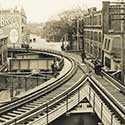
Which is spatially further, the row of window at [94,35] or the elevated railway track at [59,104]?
the row of window at [94,35]

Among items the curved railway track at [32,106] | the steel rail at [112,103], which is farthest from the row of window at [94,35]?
the steel rail at [112,103]

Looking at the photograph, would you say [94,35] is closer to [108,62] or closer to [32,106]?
[108,62]

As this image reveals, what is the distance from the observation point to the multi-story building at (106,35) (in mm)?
40625

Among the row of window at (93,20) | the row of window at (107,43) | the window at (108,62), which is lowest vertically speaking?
the window at (108,62)

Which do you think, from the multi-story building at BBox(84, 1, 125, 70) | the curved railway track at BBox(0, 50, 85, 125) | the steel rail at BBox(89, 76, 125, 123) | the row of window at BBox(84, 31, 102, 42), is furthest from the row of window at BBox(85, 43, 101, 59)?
the steel rail at BBox(89, 76, 125, 123)

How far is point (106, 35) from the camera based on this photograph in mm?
45344

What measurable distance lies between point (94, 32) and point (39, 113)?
41.9 m

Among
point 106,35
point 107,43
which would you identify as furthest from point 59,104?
point 106,35

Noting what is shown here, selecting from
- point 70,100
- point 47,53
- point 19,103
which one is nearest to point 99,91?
point 70,100

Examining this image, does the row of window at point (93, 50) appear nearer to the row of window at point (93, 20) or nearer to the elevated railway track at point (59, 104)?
the row of window at point (93, 20)

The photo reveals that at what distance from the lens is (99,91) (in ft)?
64.5

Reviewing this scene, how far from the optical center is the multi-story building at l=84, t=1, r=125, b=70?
4062cm

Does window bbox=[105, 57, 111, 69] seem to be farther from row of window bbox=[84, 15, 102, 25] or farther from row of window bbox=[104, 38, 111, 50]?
row of window bbox=[84, 15, 102, 25]

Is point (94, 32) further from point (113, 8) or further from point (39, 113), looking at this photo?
point (39, 113)
